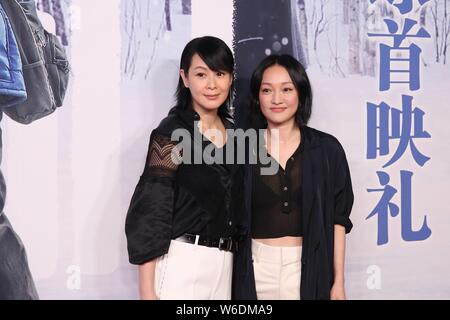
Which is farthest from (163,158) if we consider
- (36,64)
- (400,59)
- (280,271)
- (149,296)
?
(400,59)

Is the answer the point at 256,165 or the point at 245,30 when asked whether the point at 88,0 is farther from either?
the point at 256,165

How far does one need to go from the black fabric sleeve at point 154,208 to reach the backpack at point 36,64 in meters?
0.61

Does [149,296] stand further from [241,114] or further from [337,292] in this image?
[241,114]

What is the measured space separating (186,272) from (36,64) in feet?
3.39

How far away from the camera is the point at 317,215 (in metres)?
2.22

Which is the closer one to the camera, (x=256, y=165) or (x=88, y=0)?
(x=256, y=165)

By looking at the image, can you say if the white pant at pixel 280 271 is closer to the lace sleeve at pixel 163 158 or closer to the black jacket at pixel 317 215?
the black jacket at pixel 317 215

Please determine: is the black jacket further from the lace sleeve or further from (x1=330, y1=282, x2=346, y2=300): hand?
the lace sleeve

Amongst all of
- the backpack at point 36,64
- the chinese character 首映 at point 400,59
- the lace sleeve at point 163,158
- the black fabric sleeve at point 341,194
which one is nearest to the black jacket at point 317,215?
the black fabric sleeve at point 341,194

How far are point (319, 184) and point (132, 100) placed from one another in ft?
2.83

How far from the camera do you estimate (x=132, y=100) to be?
8.37 feet

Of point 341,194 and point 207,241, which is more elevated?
point 341,194
